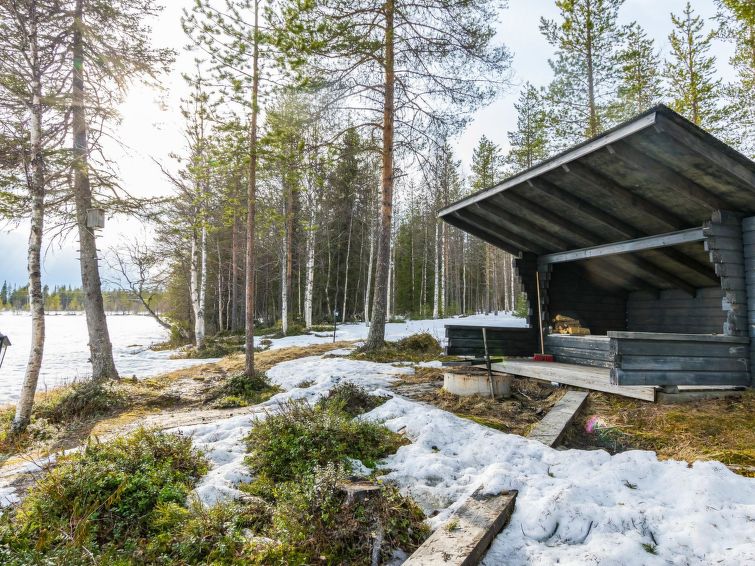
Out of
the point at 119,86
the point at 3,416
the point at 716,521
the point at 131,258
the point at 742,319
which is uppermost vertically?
the point at 119,86

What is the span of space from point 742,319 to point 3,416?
10678mm

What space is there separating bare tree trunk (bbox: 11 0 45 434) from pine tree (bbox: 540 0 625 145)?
54.6 feet

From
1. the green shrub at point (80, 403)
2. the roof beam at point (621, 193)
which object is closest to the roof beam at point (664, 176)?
the roof beam at point (621, 193)

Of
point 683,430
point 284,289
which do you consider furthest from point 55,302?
point 683,430

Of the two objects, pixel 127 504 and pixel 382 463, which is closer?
pixel 127 504

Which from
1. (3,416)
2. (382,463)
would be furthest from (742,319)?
(3,416)

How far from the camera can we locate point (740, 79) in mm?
14047

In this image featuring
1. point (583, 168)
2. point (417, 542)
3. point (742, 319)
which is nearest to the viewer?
point (417, 542)

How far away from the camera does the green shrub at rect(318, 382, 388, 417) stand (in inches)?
211

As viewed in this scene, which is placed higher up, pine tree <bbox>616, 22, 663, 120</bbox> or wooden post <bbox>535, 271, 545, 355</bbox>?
pine tree <bbox>616, 22, 663, 120</bbox>

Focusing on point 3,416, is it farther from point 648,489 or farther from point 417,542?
point 648,489

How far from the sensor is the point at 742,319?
500 centimetres

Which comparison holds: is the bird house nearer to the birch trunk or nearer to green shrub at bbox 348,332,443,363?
green shrub at bbox 348,332,443,363

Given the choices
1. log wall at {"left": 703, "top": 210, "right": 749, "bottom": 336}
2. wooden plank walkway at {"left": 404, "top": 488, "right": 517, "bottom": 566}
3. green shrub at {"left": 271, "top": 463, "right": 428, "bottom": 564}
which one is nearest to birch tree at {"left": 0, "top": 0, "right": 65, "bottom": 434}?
green shrub at {"left": 271, "top": 463, "right": 428, "bottom": 564}
